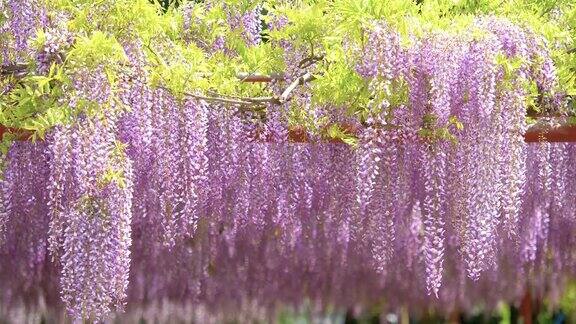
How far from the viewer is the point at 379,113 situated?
17.5 feet

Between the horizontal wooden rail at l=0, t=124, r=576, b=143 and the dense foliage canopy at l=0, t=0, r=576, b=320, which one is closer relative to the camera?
the dense foliage canopy at l=0, t=0, r=576, b=320

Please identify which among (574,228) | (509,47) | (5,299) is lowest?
(5,299)

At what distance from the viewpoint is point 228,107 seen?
6070mm

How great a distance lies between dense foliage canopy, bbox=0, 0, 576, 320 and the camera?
518 cm

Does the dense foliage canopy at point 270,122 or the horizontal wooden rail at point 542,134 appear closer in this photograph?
the dense foliage canopy at point 270,122

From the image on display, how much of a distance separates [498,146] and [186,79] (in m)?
1.72

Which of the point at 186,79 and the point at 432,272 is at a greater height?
the point at 186,79

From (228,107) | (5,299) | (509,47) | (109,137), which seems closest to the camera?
(109,137)

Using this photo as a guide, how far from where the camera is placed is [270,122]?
617cm

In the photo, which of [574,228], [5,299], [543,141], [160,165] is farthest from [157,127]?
[574,228]

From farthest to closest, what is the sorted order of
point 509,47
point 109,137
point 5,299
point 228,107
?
point 5,299
point 228,107
point 509,47
point 109,137

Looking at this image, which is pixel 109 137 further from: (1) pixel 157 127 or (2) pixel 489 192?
(2) pixel 489 192

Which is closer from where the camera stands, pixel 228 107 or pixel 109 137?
pixel 109 137

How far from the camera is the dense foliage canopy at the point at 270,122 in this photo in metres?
5.18
